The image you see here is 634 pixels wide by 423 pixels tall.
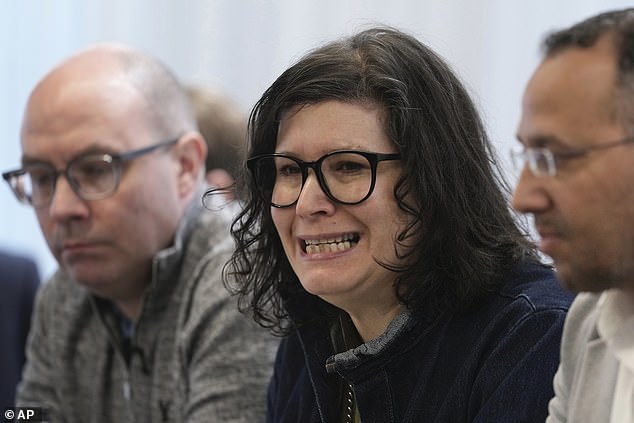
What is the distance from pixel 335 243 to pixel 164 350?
764 mm

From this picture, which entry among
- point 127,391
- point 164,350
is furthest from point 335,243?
point 127,391

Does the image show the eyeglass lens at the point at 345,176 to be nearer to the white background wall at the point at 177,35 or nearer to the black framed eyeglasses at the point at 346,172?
the black framed eyeglasses at the point at 346,172

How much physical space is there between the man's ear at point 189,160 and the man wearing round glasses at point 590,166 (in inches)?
46.6

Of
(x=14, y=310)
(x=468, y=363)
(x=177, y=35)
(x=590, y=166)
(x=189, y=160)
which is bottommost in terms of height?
(x=14, y=310)

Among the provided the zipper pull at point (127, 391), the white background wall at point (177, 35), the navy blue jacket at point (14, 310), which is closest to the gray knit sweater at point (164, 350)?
the zipper pull at point (127, 391)

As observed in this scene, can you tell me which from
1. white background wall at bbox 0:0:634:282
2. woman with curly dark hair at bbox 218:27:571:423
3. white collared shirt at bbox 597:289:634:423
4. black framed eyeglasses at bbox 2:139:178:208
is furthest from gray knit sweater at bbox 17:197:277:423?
white background wall at bbox 0:0:634:282

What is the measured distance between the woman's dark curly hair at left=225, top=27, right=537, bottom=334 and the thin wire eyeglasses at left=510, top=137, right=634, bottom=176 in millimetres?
330

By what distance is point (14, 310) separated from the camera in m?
2.73

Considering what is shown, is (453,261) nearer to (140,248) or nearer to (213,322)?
(213,322)

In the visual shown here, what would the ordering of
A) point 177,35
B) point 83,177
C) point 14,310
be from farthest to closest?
point 177,35 → point 14,310 → point 83,177

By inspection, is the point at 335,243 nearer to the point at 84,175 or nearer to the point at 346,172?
the point at 346,172

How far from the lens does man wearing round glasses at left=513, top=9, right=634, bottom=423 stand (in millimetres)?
1069

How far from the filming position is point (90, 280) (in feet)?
7.06

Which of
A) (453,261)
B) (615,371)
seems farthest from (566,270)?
(453,261)
